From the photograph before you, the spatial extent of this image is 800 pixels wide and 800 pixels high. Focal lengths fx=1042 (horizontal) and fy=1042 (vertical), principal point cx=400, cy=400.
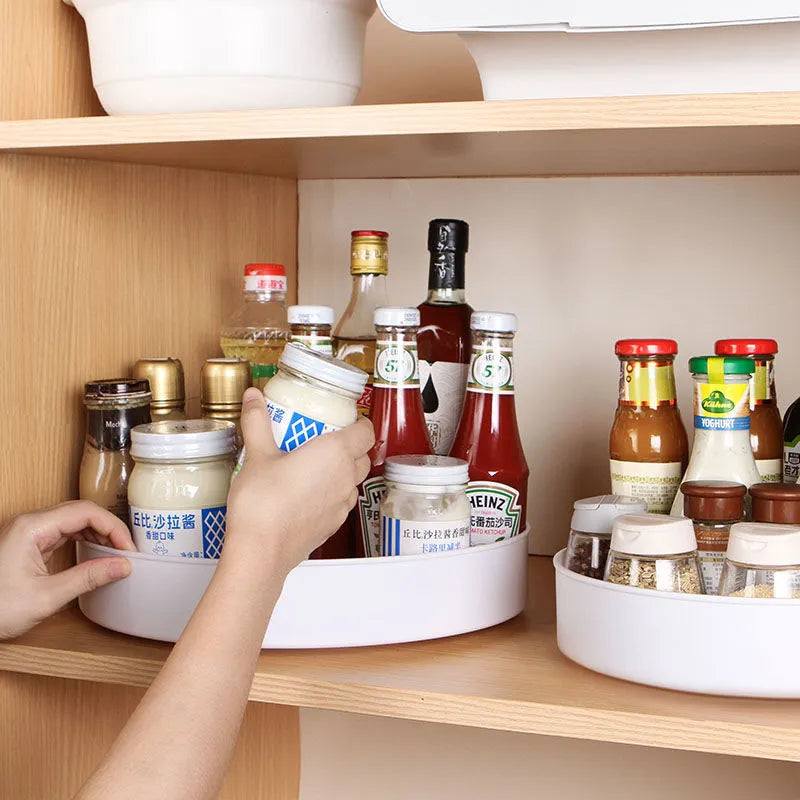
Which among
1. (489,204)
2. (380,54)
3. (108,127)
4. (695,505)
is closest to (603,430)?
(489,204)

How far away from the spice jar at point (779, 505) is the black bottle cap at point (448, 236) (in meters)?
0.37

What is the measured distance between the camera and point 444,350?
3.43 feet

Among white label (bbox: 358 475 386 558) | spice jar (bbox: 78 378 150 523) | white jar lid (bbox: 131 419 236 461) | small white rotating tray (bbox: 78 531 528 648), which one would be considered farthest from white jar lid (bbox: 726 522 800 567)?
spice jar (bbox: 78 378 150 523)

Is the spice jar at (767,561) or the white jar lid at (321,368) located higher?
the white jar lid at (321,368)

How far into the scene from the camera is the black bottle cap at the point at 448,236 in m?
0.99

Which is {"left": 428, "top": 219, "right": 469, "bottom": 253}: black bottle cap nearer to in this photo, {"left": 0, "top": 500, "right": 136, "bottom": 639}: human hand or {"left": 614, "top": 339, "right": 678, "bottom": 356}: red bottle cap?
{"left": 614, "top": 339, "right": 678, "bottom": 356}: red bottle cap

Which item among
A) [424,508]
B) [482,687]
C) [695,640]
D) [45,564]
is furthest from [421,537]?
[45,564]

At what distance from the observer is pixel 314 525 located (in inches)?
31.1

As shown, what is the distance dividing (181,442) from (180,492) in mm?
43

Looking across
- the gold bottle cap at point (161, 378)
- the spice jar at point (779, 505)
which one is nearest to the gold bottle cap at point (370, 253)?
the gold bottle cap at point (161, 378)

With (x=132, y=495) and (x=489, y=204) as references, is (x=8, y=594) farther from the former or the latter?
(x=489, y=204)

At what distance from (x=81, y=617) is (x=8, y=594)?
0.10 meters

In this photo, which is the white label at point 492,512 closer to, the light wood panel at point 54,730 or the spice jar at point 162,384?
the spice jar at point 162,384

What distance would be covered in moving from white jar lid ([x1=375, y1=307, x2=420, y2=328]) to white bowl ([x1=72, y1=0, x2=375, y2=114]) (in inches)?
7.3
